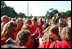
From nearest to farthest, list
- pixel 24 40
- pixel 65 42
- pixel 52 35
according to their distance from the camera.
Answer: pixel 24 40, pixel 65 42, pixel 52 35

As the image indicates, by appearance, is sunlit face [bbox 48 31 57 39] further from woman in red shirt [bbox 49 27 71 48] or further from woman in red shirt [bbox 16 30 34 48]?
woman in red shirt [bbox 16 30 34 48]

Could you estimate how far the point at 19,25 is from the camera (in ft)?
19.0

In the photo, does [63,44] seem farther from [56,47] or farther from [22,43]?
[22,43]

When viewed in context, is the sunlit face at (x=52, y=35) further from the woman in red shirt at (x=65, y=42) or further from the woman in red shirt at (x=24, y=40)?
the woman in red shirt at (x=24, y=40)

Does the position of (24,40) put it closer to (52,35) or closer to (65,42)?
(65,42)

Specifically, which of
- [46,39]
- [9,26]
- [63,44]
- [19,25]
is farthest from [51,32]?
[19,25]

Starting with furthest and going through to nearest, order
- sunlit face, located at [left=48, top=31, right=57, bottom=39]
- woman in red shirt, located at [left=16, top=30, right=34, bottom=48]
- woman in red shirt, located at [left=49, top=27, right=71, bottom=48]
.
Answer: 1. sunlit face, located at [left=48, top=31, right=57, bottom=39]
2. woman in red shirt, located at [left=49, top=27, right=71, bottom=48]
3. woman in red shirt, located at [left=16, top=30, right=34, bottom=48]

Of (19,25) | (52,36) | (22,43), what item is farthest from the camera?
(19,25)

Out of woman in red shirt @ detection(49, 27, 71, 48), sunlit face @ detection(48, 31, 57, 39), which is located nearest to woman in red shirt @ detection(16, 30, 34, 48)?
woman in red shirt @ detection(49, 27, 71, 48)

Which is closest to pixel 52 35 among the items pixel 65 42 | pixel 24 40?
pixel 65 42

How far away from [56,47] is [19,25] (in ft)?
9.86

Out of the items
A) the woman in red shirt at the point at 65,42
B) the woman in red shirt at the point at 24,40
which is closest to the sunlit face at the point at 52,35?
the woman in red shirt at the point at 65,42

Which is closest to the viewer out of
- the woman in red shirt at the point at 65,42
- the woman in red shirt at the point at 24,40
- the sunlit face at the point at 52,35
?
the woman in red shirt at the point at 24,40

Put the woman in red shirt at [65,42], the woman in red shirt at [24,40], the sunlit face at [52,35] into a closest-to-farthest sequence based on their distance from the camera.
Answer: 1. the woman in red shirt at [24,40]
2. the woman in red shirt at [65,42]
3. the sunlit face at [52,35]
